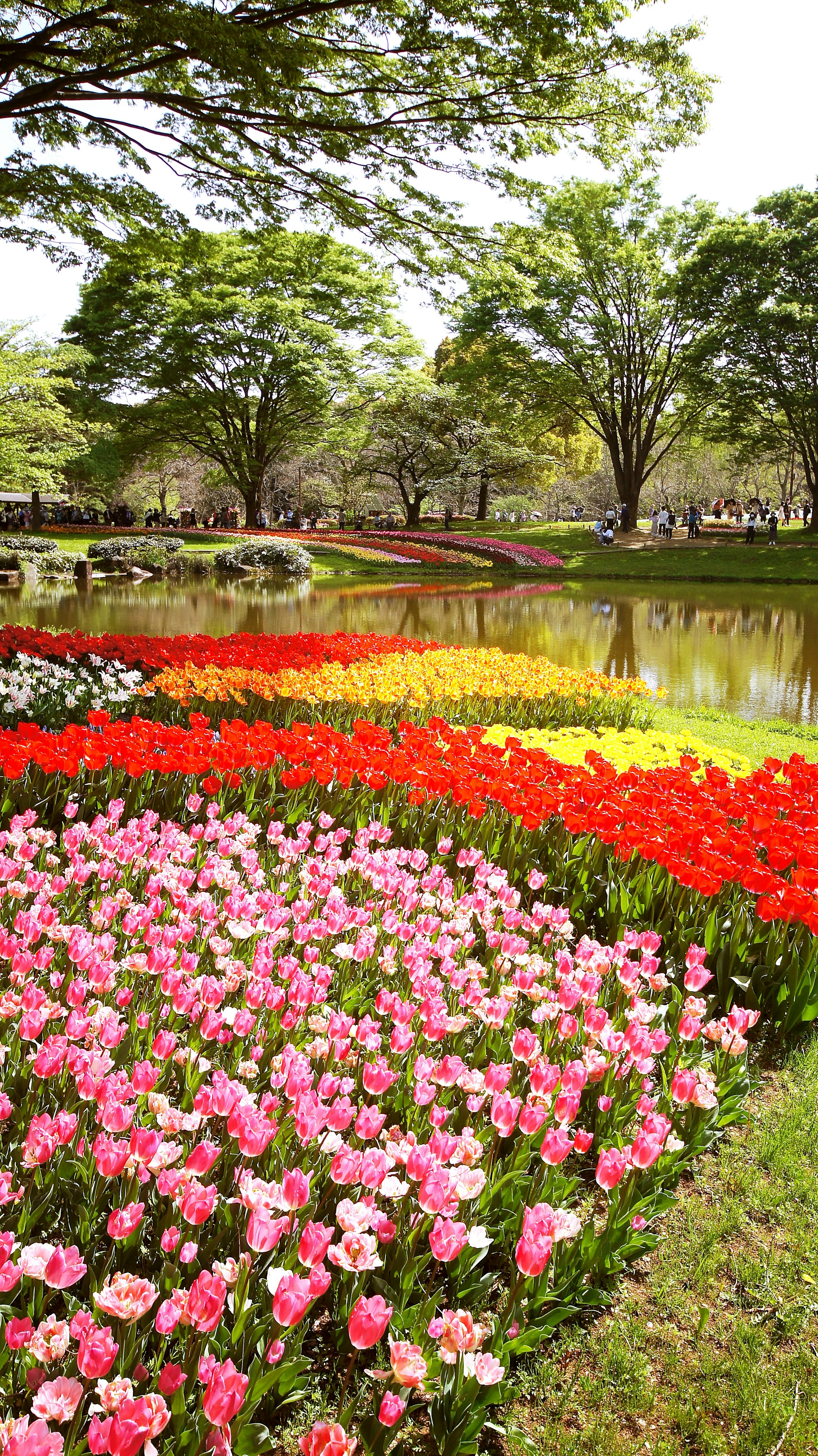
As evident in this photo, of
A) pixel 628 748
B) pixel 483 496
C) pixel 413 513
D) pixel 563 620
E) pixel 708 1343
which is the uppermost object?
pixel 483 496

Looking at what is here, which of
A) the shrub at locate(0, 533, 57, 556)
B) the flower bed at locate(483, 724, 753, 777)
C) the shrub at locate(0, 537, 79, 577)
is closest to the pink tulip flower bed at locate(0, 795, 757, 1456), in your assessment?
the flower bed at locate(483, 724, 753, 777)

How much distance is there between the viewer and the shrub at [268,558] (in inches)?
1125

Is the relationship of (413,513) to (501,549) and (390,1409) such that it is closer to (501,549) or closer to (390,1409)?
(501,549)

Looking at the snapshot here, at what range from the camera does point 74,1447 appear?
4.63 feet

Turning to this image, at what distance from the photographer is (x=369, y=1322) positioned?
1.43 m

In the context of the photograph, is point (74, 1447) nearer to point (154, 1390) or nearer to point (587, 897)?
point (154, 1390)

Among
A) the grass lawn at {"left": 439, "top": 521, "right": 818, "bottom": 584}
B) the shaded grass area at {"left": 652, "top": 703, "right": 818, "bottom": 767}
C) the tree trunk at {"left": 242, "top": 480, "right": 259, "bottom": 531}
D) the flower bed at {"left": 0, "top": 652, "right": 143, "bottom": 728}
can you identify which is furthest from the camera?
the tree trunk at {"left": 242, "top": 480, "right": 259, "bottom": 531}

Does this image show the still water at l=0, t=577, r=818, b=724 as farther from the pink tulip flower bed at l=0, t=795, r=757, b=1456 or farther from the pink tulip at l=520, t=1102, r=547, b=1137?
the pink tulip at l=520, t=1102, r=547, b=1137

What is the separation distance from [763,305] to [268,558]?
20110 mm

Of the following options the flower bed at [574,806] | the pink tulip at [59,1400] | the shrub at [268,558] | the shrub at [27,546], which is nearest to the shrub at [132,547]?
the shrub at [27,546]

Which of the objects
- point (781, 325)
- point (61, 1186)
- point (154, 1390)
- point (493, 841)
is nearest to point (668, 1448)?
point (154, 1390)

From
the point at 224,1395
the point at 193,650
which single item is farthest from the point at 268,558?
the point at 224,1395

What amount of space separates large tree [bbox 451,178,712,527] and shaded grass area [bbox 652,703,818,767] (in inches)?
970

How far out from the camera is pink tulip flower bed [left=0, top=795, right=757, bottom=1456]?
154cm
